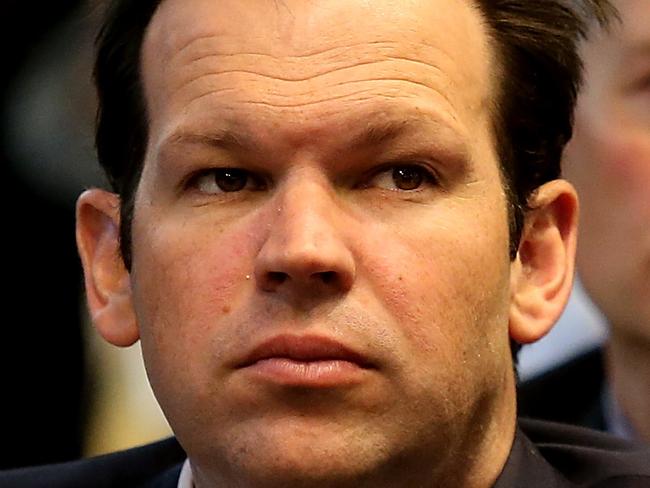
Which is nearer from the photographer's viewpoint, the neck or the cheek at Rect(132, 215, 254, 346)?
the cheek at Rect(132, 215, 254, 346)

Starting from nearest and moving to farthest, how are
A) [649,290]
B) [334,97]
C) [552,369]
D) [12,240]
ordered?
[334,97] < [649,290] < [552,369] < [12,240]

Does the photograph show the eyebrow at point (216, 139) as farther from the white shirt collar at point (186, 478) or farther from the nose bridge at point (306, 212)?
the white shirt collar at point (186, 478)

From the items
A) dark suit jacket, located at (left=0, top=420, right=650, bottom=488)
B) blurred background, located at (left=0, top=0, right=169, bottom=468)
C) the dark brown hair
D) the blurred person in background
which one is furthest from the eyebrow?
blurred background, located at (left=0, top=0, right=169, bottom=468)

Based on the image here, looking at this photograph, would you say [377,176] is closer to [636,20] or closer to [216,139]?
[216,139]

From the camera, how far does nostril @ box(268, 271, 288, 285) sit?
1.72 metres

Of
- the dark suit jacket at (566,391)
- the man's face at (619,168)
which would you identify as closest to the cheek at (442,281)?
the man's face at (619,168)

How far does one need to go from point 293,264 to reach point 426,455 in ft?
0.99

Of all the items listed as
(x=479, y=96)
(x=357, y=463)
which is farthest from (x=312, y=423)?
(x=479, y=96)

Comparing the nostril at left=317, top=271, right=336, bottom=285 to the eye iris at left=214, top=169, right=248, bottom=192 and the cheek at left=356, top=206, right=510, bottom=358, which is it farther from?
the eye iris at left=214, top=169, right=248, bottom=192

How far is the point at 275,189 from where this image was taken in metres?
1.80

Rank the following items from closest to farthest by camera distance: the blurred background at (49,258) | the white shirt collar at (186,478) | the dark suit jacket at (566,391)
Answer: the white shirt collar at (186,478)
the dark suit jacket at (566,391)
the blurred background at (49,258)

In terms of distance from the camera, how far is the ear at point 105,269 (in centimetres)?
207

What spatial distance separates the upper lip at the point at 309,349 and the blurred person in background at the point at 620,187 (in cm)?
101

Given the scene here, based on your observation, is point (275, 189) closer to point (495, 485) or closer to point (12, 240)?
point (495, 485)
